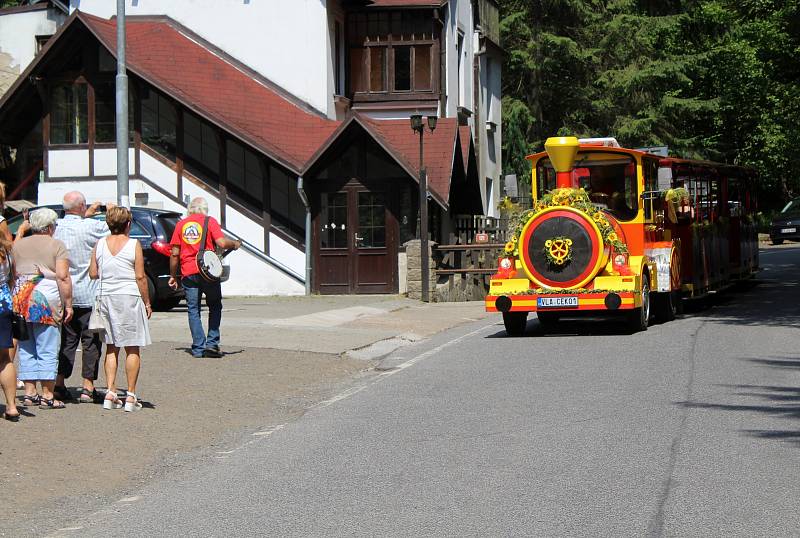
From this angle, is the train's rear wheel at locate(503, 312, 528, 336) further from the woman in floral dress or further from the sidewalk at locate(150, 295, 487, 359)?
the woman in floral dress

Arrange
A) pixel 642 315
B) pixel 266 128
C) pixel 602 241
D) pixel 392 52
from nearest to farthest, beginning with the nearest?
pixel 602 241, pixel 642 315, pixel 266 128, pixel 392 52

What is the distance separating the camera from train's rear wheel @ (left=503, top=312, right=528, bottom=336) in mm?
19188

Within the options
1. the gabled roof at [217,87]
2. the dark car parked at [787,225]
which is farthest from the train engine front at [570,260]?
the dark car parked at [787,225]

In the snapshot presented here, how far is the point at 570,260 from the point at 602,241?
54 cm

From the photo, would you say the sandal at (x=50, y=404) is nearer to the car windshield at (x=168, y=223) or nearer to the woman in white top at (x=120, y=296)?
the woman in white top at (x=120, y=296)

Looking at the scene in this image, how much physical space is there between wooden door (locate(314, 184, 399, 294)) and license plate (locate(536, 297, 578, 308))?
12762 millimetres

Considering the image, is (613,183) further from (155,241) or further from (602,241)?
(155,241)

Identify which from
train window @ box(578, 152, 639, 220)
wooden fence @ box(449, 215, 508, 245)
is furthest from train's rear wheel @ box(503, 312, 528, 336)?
wooden fence @ box(449, 215, 508, 245)

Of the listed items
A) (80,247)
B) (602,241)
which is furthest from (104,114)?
(80,247)

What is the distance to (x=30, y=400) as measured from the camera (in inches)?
465

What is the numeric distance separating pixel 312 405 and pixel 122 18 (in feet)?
37.3

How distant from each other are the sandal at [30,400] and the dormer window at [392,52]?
983 inches

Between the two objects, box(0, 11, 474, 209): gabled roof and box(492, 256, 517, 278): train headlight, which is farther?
box(0, 11, 474, 209): gabled roof

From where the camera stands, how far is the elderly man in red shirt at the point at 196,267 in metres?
16.0
